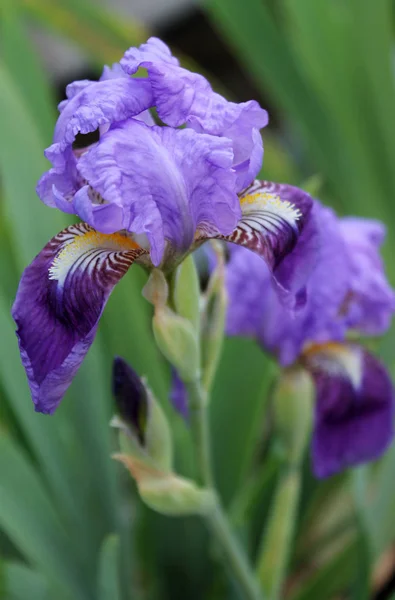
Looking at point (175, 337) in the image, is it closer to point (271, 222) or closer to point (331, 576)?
point (271, 222)

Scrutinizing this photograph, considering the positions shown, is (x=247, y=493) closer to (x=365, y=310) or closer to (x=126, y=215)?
(x=365, y=310)

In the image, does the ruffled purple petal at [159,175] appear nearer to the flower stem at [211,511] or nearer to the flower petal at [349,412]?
the flower stem at [211,511]

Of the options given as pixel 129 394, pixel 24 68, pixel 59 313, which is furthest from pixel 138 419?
pixel 24 68

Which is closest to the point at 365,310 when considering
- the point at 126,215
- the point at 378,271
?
the point at 378,271

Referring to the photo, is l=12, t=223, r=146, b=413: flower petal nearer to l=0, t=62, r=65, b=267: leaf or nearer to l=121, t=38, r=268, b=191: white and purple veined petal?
l=121, t=38, r=268, b=191: white and purple veined petal

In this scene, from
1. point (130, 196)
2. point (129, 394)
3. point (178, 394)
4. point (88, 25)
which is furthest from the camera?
point (88, 25)
